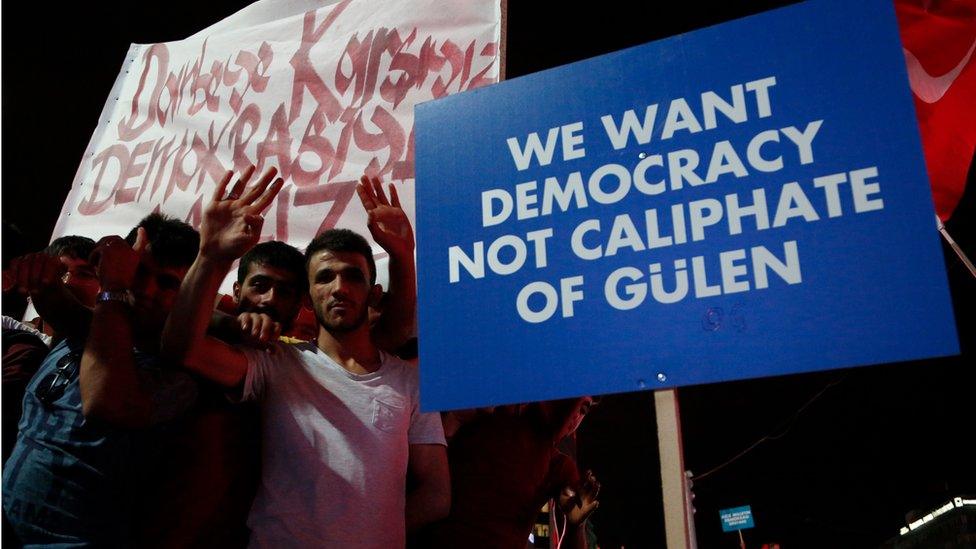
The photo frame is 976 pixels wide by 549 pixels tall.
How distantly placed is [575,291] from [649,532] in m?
22.5

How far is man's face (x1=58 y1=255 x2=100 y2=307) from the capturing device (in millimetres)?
2058

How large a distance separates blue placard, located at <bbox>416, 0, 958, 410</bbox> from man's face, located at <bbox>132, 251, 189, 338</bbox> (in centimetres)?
90

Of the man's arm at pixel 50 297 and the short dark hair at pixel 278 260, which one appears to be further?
the short dark hair at pixel 278 260

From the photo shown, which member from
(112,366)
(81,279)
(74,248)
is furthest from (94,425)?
(74,248)

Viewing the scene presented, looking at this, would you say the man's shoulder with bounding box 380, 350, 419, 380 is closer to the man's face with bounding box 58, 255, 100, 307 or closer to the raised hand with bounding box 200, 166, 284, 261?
the raised hand with bounding box 200, 166, 284, 261

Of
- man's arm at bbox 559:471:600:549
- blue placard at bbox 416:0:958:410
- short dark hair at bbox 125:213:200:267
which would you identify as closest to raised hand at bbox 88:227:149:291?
short dark hair at bbox 125:213:200:267

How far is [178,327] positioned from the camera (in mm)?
1445

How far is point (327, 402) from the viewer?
1652mm

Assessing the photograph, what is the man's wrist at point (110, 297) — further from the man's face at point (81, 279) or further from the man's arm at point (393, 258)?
the man's face at point (81, 279)

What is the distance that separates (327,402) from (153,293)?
1.52 ft

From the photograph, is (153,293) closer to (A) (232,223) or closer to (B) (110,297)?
(B) (110,297)

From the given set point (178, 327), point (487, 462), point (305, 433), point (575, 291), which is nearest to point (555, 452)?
point (487, 462)

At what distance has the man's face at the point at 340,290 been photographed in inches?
69.2

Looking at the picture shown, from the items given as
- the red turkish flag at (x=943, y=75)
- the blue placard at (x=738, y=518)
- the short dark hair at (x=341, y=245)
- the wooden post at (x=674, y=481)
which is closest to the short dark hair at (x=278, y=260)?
the short dark hair at (x=341, y=245)
